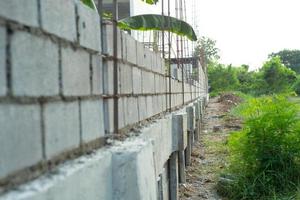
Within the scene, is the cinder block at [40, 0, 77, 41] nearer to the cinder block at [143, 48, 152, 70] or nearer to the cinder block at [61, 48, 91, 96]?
the cinder block at [61, 48, 91, 96]

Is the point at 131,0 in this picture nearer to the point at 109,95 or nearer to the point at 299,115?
the point at 299,115

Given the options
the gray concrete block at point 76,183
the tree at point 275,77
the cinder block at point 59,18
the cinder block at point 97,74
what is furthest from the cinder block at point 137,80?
the tree at point 275,77

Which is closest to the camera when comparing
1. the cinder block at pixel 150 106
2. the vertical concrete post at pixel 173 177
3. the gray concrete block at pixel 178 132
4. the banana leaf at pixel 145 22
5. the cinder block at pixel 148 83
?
the cinder block at pixel 148 83

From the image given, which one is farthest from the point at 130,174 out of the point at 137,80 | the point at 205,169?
the point at 205,169

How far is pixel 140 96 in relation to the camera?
3.30 metres

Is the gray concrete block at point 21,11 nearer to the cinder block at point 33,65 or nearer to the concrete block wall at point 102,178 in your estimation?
the cinder block at point 33,65

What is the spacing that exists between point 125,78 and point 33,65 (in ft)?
4.71

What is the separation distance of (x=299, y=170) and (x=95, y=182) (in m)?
4.40

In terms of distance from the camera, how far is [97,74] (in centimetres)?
215

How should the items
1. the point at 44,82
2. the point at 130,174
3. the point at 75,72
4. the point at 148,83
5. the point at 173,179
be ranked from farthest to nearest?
the point at 173,179 → the point at 148,83 → the point at 130,174 → the point at 75,72 → the point at 44,82

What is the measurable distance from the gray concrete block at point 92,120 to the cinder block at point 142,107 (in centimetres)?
112

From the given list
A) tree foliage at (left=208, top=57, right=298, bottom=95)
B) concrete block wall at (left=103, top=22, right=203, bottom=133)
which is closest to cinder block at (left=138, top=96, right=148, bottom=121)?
concrete block wall at (left=103, top=22, right=203, bottom=133)

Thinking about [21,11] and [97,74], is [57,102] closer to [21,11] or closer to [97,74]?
[21,11]

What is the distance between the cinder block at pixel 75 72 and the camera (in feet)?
5.47
